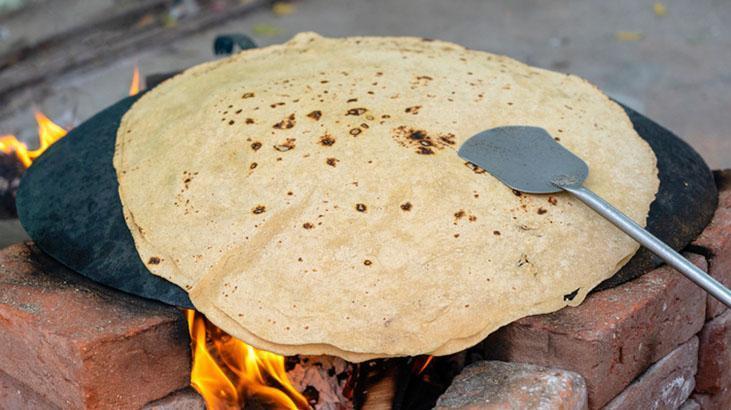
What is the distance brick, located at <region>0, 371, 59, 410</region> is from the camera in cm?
205

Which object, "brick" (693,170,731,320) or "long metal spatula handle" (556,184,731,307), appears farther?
"brick" (693,170,731,320)

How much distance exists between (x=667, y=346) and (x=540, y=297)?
0.43 metres

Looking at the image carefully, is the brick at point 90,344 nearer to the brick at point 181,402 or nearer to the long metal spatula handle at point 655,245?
the brick at point 181,402

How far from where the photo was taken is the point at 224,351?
2133mm

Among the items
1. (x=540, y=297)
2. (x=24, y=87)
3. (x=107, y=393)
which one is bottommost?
(x=24, y=87)

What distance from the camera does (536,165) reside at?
6.82 feet

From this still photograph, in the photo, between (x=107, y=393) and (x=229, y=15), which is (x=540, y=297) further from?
(x=229, y=15)

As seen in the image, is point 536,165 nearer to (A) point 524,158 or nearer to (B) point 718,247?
(A) point 524,158

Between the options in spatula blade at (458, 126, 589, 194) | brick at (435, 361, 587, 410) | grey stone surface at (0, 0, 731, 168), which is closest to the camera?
brick at (435, 361, 587, 410)

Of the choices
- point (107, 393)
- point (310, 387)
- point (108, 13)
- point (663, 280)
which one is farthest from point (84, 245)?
point (108, 13)

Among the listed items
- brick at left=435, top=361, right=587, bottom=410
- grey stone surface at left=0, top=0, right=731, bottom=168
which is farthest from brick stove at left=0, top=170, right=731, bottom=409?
grey stone surface at left=0, top=0, right=731, bottom=168

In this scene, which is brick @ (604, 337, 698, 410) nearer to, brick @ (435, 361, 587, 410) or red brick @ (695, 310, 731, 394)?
red brick @ (695, 310, 731, 394)

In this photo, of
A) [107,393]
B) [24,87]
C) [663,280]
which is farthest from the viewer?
[24,87]

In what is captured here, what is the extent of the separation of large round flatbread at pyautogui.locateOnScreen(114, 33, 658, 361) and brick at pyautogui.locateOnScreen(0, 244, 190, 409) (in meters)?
0.11
